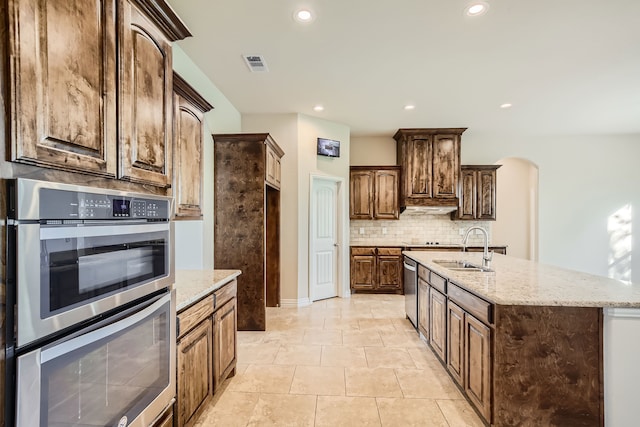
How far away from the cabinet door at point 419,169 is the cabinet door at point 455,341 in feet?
10.7

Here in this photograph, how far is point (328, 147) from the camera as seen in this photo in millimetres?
5055

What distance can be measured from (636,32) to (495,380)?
125 inches

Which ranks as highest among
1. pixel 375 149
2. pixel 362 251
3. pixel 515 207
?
pixel 375 149

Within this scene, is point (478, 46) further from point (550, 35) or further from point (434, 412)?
point (434, 412)

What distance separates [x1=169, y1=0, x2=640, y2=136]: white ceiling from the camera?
7.80 ft

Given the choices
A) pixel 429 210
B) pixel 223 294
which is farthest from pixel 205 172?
pixel 429 210

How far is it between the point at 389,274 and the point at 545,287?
3.59 meters

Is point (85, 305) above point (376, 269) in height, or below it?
above

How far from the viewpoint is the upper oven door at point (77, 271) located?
819 mm

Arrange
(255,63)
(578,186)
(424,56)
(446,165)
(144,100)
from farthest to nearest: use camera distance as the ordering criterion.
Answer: (578,186), (446,165), (255,63), (424,56), (144,100)

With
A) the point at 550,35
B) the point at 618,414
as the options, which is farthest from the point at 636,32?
the point at 618,414

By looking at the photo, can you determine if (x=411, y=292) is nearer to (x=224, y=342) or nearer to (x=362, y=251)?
(x=362, y=251)

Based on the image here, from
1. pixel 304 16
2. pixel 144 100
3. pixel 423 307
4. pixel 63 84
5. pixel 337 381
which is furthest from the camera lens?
pixel 423 307

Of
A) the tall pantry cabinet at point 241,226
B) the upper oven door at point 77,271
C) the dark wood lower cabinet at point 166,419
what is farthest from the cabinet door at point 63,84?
the tall pantry cabinet at point 241,226
